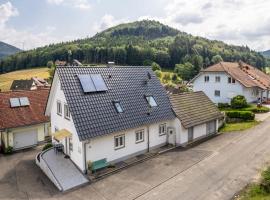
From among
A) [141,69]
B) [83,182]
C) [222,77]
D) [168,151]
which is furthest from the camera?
[222,77]

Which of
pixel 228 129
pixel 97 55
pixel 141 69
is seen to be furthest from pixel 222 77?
pixel 97 55

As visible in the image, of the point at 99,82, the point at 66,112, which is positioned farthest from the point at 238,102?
the point at 66,112

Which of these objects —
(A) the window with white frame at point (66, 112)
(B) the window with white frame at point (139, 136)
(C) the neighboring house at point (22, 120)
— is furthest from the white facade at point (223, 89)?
(A) the window with white frame at point (66, 112)

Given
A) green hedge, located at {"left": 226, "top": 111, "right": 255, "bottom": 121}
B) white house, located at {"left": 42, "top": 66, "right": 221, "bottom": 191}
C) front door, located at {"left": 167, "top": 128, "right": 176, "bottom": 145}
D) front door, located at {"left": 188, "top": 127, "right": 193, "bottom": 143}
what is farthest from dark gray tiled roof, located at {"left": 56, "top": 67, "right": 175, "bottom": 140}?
green hedge, located at {"left": 226, "top": 111, "right": 255, "bottom": 121}

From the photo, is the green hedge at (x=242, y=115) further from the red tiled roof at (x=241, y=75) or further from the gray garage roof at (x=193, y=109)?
the red tiled roof at (x=241, y=75)

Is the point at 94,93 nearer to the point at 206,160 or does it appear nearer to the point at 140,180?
the point at 140,180

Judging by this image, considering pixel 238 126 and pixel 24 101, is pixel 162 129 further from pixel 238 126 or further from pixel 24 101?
pixel 24 101

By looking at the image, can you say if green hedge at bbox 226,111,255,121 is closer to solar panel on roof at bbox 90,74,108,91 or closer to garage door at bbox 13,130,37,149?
solar panel on roof at bbox 90,74,108,91
